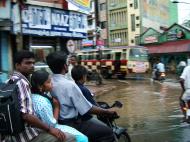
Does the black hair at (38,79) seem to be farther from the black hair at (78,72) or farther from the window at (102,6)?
the window at (102,6)

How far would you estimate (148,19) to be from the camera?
207 ft

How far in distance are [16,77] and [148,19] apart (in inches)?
2357

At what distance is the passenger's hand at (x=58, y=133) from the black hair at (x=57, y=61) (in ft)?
3.25

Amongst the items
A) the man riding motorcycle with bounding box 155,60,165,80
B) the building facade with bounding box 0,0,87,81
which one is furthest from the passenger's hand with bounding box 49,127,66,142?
the man riding motorcycle with bounding box 155,60,165,80

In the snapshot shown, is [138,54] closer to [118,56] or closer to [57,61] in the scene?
[118,56]

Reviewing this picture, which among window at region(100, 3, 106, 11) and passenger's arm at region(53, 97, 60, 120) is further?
window at region(100, 3, 106, 11)

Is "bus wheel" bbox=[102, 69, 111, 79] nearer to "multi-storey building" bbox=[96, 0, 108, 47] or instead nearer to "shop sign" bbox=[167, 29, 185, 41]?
"shop sign" bbox=[167, 29, 185, 41]

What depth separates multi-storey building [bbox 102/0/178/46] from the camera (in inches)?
2384

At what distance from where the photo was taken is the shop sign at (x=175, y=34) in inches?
1944

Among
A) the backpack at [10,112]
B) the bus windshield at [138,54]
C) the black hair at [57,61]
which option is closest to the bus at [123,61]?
the bus windshield at [138,54]

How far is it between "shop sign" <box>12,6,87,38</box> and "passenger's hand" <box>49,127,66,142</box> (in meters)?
10.8

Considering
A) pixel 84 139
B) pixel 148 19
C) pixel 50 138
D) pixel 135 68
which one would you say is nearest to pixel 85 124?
pixel 84 139

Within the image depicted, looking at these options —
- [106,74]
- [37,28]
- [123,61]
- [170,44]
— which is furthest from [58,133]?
[170,44]

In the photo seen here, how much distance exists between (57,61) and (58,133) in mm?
1061
